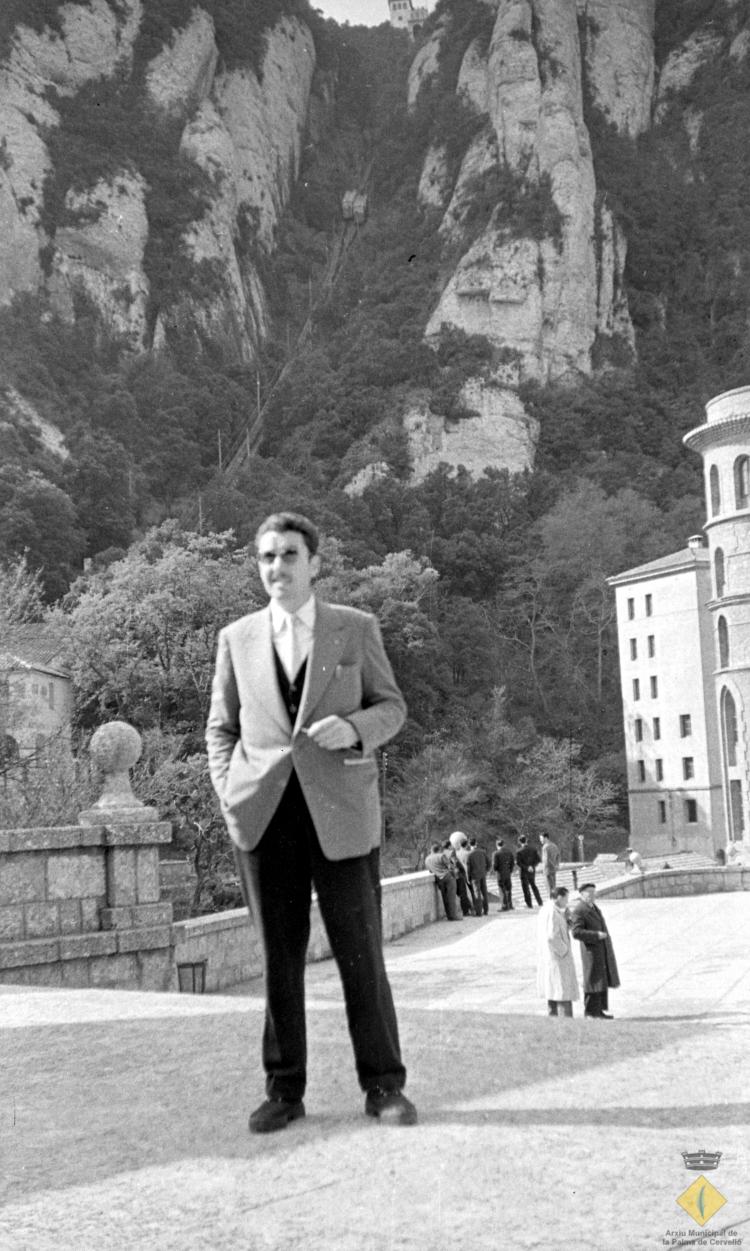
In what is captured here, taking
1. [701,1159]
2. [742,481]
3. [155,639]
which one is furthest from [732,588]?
[701,1159]

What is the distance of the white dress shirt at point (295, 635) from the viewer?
4.12 metres

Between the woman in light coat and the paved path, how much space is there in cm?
585

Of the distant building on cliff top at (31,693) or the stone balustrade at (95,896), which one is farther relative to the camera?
the distant building on cliff top at (31,693)

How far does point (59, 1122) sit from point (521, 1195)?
1772 mm

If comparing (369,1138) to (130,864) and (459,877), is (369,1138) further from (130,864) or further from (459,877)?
(459,877)

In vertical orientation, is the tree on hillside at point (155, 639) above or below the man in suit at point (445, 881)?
above

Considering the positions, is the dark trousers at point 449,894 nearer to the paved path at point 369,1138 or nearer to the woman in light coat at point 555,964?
the woman in light coat at point 555,964

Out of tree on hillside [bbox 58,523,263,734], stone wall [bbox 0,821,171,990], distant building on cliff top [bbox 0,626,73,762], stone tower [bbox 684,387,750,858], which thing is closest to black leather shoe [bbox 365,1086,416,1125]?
stone wall [bbox 0,821,171,990]

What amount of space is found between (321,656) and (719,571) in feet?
153

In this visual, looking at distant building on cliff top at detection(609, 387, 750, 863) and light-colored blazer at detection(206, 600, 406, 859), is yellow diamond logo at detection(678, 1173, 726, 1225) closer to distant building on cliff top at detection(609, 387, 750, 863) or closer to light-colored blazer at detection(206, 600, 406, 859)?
light-colored blazer at detection(206, 600, 406, 859)

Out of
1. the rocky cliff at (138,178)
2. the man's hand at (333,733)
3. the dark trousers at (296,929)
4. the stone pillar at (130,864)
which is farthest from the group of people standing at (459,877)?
the rocky cliff at (138,178)

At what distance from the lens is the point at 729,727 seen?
47.3 metres

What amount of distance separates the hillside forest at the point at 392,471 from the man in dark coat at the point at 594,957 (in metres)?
11.2

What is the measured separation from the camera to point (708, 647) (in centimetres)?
5788
